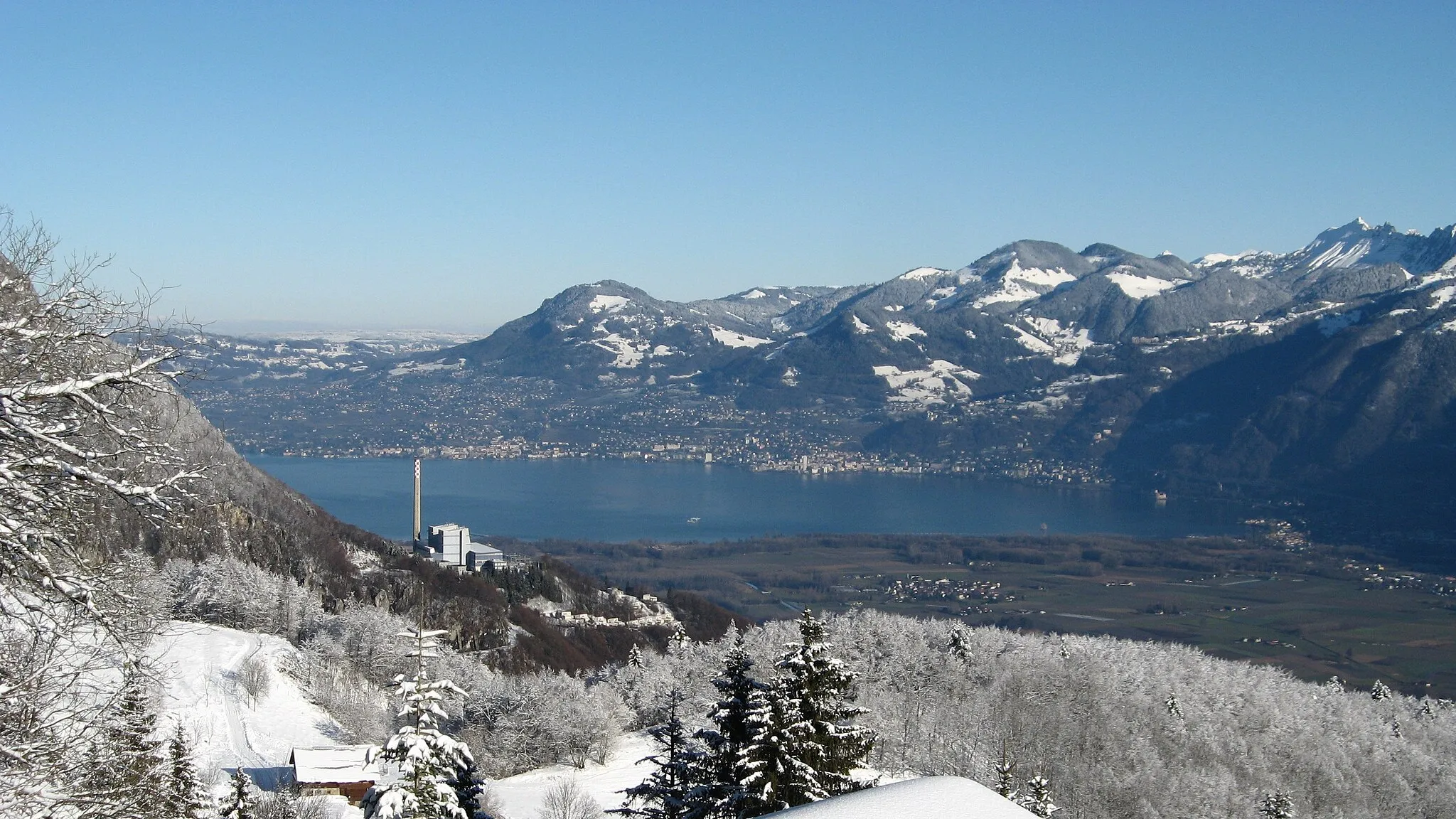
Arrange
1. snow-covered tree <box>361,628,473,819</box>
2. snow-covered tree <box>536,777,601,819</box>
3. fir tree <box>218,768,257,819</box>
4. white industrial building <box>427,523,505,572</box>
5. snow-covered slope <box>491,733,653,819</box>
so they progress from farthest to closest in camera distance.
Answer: white industrial building <box>427,523,505,572</box> → snow-covered slope <box>491,733,653,819</box> → snow-covered tree <box>536,777,601,819</box> → fir tree <box>218,768,257,819</box> → snow-covered tree <box>361,628,473,819</box>

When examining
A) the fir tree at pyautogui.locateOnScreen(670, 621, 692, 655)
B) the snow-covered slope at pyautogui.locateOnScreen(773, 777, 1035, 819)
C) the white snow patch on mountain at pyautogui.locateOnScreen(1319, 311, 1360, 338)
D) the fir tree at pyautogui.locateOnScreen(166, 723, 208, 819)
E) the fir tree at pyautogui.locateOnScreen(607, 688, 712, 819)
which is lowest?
the fir tree at pyautogui.locateOnScreen(670, 621, 692, 655)

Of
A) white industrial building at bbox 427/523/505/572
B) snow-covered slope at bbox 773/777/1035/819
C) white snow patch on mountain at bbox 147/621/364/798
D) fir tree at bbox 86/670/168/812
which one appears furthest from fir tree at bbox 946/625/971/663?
fir tree at bbox 86/670/168/812

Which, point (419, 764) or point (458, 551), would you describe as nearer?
point (419, 764)

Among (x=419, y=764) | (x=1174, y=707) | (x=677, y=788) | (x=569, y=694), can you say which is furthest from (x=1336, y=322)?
(x=419, y=764)

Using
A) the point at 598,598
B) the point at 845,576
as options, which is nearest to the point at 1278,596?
the point at 845,576

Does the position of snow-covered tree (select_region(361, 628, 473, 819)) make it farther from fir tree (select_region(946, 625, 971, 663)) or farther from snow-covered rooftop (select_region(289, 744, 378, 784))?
fir tree (select_region(946, 625, 971, 663))

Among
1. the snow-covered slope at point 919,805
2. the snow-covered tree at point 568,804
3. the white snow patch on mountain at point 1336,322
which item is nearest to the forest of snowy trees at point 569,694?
the snow-covered tree at point 568,804

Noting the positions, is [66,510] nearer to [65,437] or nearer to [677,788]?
[65,437]

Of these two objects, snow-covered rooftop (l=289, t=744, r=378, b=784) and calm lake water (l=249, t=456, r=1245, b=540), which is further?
calm lake water (l=249, t=456, r=1245, b=540)
